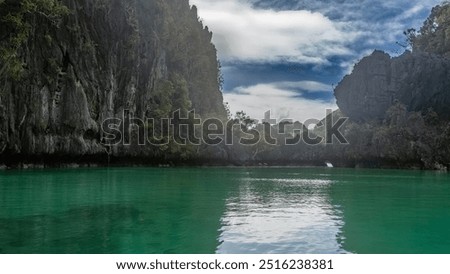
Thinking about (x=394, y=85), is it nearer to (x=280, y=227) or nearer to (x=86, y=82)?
(x=86, y=82)

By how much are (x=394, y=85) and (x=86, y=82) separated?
49.5 metres

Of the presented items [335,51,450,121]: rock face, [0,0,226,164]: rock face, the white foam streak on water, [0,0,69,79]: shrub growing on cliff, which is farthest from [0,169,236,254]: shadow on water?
[335,51,450,121]: rock face

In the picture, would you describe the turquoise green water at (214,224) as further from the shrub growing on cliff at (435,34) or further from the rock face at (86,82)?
the shrub growing on cliff at (435,34)

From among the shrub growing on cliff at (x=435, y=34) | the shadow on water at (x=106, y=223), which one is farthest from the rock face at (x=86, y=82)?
the shrub growing on cliff at (x=435, y=34)

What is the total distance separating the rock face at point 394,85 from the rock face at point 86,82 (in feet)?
103

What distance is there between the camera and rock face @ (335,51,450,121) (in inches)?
2442

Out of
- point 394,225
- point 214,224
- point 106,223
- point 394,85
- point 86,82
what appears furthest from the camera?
point 394,85

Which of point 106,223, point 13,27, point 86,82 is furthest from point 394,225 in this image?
point 86,82

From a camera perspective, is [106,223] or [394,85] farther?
[394,85]

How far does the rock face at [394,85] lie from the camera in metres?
62.0

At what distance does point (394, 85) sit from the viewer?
69125 mm

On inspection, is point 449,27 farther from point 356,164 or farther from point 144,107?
point 144,107

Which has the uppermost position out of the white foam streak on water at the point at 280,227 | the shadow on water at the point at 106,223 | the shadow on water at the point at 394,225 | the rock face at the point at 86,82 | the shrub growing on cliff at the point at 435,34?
the shrub growing on cliff at the point at 435,34
